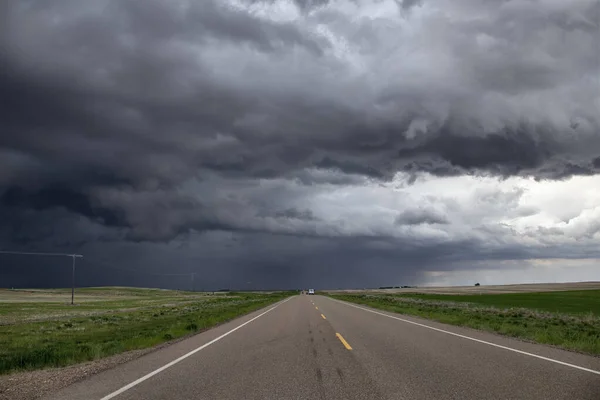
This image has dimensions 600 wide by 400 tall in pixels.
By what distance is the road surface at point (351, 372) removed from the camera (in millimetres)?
7797

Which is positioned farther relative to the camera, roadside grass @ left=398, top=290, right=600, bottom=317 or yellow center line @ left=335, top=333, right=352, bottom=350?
roadside grass @ left=398, top=290, right=600, bottom=317

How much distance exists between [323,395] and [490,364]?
16.5 feet

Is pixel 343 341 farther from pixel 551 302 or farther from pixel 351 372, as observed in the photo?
pixel 551 302

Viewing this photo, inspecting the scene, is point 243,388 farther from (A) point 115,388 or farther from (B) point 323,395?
(A) point 115,388

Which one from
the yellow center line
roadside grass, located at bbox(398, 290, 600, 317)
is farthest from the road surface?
roadside grass, located at bbox(398, 290, 600, 317)

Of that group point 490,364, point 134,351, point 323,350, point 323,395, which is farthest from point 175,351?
point 490,364

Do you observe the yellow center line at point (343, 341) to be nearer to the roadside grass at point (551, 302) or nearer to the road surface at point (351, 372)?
the road surface at point (351, 372)

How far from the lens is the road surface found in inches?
307

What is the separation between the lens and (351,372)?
9594 millimetres

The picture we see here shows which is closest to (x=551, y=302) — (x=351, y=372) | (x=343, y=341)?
(x=343, y=341)

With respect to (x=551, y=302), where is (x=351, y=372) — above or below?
above

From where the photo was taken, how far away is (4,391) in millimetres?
8625

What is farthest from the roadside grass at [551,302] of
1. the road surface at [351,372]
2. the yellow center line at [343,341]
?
the road surface at [351,372]

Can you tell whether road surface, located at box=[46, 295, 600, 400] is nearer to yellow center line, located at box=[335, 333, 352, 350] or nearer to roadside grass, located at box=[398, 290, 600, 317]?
yellow center line, located at box=[335, 333, 352, 350]
